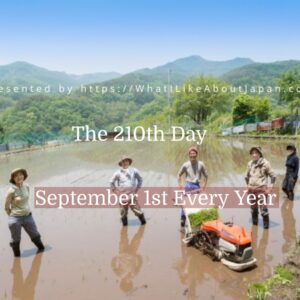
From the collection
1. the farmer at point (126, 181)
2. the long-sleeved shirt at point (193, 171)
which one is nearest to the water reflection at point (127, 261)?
the farmer at point (126, 181)

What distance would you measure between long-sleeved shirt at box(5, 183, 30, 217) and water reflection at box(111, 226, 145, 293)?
1775 mm

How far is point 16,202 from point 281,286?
441 centimetres

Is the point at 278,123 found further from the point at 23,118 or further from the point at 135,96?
the point at 135,96

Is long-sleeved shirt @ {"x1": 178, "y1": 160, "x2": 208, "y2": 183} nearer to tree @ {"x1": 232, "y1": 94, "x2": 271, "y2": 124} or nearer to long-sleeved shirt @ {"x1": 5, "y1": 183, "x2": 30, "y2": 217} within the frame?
long-sleeved shirt @ {"x1": 5, "y1": 183, "x2": 30, "y2": 217}

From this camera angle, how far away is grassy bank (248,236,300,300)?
4.98 metres

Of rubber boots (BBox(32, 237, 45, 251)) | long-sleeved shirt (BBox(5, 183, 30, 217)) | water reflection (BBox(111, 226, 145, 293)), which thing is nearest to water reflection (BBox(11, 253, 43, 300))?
rubber boots (BBox(32, 237, 45, 251))

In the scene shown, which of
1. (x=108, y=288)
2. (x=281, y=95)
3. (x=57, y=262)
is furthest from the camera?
(x=281, y=95)

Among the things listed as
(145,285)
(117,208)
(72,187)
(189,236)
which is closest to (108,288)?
(145,285)

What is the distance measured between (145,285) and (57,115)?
Answer: 110 meters

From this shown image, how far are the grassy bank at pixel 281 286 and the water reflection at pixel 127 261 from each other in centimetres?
181

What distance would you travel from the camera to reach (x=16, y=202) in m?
7.25

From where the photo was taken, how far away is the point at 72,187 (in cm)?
1556

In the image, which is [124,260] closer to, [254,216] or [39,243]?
[39,243]

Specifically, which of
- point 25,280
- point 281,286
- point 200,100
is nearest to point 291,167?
point 281,286
